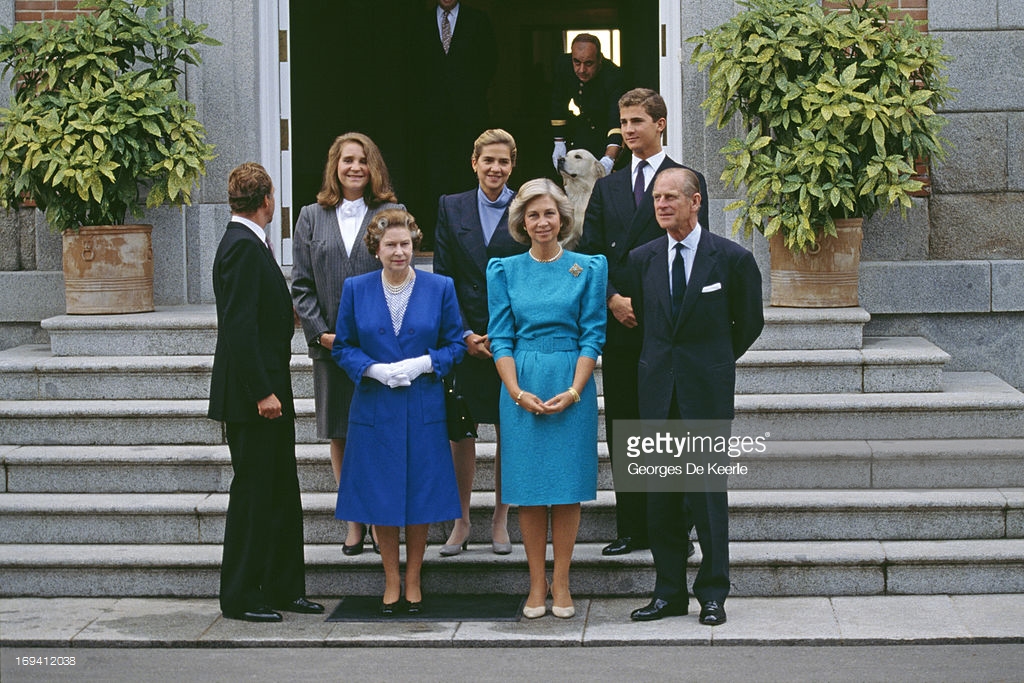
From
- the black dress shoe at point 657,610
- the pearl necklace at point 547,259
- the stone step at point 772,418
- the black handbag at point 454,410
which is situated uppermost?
the pearl necklace at point 547,259

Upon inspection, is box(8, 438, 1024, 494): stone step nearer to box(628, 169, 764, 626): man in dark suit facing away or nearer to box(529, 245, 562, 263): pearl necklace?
box(628, 169, 764, 626): man in dark suit facing away

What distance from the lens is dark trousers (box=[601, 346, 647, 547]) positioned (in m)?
7.04

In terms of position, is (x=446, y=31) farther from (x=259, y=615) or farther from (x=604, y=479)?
(x=259, y=615)

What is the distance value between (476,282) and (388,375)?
764 millimetres

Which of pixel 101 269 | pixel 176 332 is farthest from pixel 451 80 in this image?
pixel 176 332

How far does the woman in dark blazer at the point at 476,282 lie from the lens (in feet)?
23.2

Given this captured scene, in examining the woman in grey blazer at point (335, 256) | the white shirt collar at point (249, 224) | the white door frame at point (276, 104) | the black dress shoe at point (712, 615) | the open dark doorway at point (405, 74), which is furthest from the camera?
the open dark doorway at point (405, 74)

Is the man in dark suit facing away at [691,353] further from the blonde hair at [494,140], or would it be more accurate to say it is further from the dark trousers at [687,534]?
the blonde hair at [494,140]

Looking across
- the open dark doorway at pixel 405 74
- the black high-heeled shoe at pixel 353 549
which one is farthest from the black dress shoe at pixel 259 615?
the open dark doorway at pixel 405 74

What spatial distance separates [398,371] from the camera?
665 centimetres

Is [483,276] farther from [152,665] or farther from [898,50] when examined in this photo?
[898,50]

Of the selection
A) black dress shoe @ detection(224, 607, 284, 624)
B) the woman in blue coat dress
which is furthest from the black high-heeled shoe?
black dress shoe @ detection(224, 607, 284, 624)

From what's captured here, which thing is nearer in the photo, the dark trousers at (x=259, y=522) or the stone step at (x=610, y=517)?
the dark trousers at (x=259, y=522)

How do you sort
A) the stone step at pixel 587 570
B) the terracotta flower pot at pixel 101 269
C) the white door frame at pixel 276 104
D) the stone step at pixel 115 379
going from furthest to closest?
the white door frame at pixel 276 104 < the terracotta flower pot at pixel 101 269 < the stone step at pixel 115 379 < the stone step at pixel 587 570
